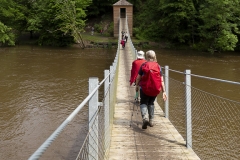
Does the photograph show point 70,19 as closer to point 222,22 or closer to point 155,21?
point 155,21

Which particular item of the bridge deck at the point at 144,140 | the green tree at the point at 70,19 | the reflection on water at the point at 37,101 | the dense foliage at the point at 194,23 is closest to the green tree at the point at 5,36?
the green tree at the point at 70,19

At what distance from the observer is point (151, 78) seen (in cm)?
407

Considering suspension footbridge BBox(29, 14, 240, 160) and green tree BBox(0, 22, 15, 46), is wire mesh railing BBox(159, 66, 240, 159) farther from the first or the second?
green tree BBox(0, 22, 15, 46)

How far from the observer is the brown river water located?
22.0 feet

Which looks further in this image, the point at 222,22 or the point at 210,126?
the point at 222,22

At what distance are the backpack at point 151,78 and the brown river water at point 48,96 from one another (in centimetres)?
286

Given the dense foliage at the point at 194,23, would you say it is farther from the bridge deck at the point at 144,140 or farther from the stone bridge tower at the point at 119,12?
the bridge deck at the point at 144,140

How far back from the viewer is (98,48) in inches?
1169

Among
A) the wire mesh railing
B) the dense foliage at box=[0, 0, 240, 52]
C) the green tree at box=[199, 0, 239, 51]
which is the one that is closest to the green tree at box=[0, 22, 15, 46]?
the dense foliage at box=[0, 0, 240, 52]

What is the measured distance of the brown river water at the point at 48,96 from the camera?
264 inches

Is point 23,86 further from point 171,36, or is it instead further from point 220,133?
point 171,36

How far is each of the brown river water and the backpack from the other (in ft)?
9.38

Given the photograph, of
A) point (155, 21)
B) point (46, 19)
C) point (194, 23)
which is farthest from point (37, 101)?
point (155, 21)

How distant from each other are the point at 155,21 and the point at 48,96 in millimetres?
24919
